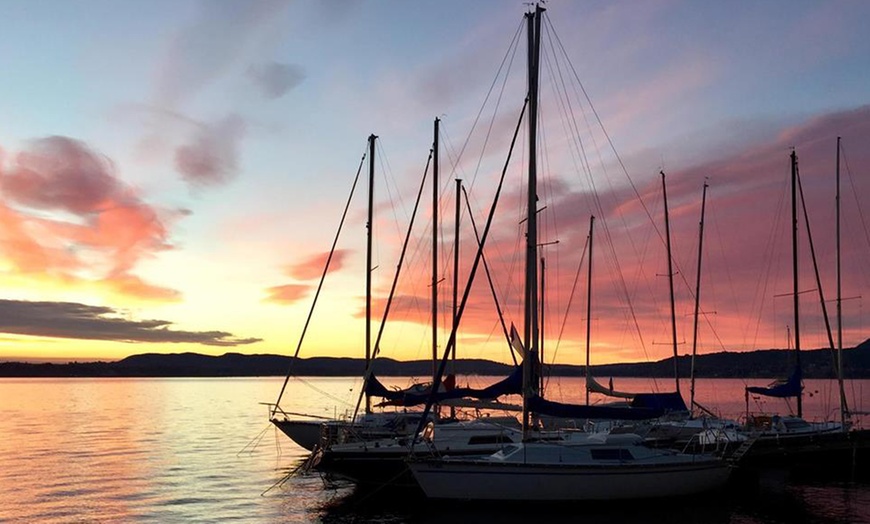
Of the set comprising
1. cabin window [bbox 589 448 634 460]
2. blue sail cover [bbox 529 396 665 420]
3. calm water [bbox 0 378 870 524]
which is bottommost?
calm water [bbox 0 378 870 524]

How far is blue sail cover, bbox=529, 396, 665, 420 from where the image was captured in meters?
27.3

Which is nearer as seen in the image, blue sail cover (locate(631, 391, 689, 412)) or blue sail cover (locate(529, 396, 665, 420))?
blue sail cover (locate(529, 396, 665, 420))

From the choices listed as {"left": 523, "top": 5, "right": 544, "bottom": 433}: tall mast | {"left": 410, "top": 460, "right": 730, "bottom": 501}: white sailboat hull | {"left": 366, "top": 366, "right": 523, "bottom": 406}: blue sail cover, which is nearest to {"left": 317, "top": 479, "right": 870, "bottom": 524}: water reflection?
{"left": 410, "top": 460, "right": 730, "bottom": 501}: white sailboat hull

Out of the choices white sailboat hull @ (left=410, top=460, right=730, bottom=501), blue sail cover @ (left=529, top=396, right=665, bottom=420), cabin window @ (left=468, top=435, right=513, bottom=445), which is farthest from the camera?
cabin window @ (left=468, top=435, right=513, bottom=445)

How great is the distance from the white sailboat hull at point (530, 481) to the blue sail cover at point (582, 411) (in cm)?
238

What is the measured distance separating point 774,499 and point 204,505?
75.2 ft

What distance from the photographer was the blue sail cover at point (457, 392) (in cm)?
2755

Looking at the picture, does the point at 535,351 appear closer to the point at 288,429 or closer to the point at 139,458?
the point at 288,429

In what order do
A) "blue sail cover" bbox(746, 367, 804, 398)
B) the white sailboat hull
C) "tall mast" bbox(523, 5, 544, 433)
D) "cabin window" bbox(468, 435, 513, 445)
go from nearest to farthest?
1. the white sailboat hull
2. "tall mast" bbox(523, 5, 544, 433)
3. "cabin window" bbox(468, 435, 513, 445)
4. "blue sail cover" bbox(746, 367, 804, 398)

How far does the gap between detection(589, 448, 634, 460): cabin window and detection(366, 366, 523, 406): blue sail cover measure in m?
3.41

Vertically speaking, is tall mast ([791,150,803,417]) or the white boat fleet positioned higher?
tall mast ([791,150,803,417])

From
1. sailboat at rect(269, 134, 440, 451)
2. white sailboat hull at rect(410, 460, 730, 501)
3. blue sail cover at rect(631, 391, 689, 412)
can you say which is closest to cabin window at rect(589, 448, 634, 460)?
white sailboat hull at rect(410, 460, 730, 501)

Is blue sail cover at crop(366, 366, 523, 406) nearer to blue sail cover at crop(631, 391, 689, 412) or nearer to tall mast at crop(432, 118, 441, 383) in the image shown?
tall mast at crop(432, 118, 441, 383)

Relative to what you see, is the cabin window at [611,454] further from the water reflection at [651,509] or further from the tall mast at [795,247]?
the tall mast at [795,247]
